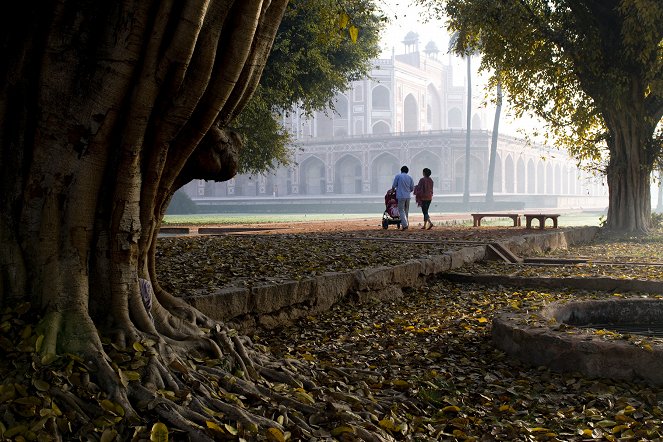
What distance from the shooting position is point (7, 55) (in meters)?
3.36

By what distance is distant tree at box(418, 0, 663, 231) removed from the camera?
14820mm

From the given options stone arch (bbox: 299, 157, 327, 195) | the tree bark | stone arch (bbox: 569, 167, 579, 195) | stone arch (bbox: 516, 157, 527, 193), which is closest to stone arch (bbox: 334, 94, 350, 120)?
stone arch (bbox: 299, 157, 327, 195)

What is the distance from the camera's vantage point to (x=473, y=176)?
198 feet

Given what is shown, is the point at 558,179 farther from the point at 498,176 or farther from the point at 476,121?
the point at 498,176

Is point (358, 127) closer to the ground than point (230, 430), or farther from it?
farther from it

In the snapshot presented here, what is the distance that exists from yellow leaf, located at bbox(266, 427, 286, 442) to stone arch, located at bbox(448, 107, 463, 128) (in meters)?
83.6

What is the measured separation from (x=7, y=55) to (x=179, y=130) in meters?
0.86

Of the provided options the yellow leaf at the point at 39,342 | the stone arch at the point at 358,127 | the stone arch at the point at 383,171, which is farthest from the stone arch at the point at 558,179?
the yellow leaf at the point at 39,342

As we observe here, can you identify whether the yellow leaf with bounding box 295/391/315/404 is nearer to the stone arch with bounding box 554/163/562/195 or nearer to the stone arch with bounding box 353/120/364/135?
the stone arch with bounding box 353/120/364/135

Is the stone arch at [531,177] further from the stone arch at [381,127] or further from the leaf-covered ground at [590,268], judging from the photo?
the leaf-covered ground at [590,268]

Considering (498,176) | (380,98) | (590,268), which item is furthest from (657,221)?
(380,98)

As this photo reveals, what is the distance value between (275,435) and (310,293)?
3011 millimetres

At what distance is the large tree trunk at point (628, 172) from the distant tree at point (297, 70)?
629 cm

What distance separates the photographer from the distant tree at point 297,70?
15.6m
